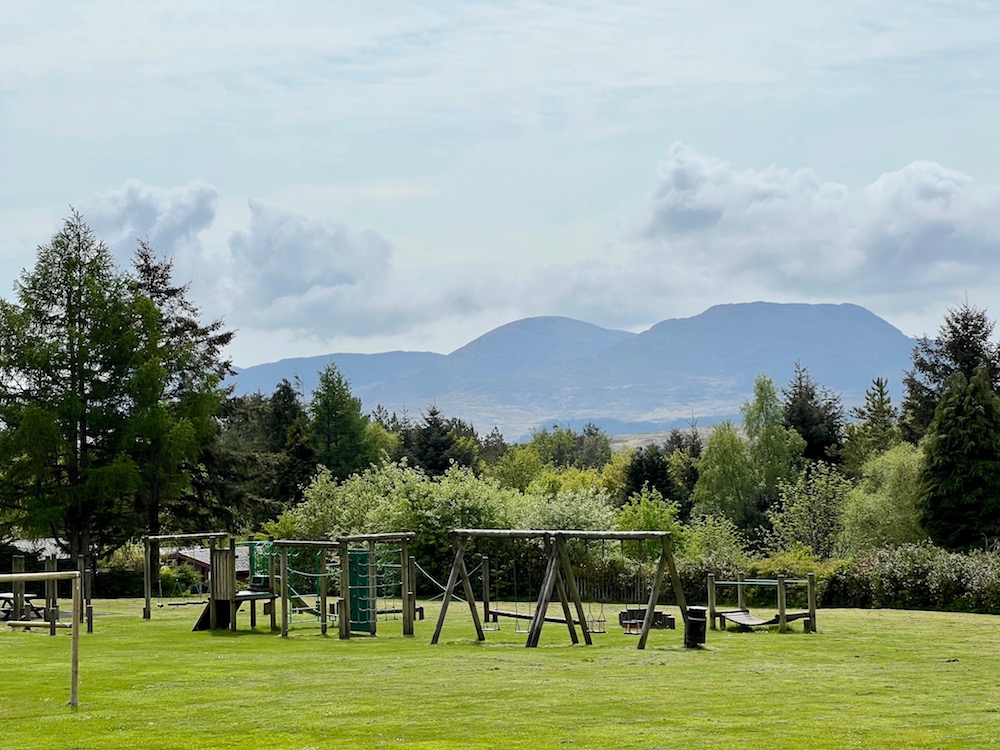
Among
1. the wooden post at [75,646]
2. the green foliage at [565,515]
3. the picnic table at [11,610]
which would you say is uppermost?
the green foliage at [565,515]

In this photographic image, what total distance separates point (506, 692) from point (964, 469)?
35777 millimetres

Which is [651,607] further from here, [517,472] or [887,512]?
[517,472]

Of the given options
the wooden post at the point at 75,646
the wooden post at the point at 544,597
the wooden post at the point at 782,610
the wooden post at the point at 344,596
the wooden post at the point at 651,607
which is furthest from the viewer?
the wooden post at the point at 782,610

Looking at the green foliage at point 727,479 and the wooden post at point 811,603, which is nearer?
the wooden post at point 811,603

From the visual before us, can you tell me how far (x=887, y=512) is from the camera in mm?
51938

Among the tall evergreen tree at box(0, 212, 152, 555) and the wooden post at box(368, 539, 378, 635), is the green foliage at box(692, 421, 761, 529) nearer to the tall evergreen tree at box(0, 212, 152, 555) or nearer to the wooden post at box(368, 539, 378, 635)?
the tall evergreen tree at box(0, 212, 152, 555)

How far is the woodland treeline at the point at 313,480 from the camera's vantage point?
46.9 m

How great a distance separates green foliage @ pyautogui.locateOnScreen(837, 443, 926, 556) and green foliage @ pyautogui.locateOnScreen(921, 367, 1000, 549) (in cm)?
121

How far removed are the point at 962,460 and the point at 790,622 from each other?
72.5 feet

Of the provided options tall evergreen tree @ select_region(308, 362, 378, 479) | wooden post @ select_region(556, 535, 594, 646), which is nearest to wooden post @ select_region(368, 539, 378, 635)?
wooden post @ select_region(556, 535, 594, 646)

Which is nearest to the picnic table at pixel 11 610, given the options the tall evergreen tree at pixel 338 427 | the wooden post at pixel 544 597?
the wooden post at pixel 544 597

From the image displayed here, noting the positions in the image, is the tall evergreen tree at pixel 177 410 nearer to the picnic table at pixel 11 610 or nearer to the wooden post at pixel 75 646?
the picnic table at pixel 11 610

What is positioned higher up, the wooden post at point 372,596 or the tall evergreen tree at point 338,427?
the tall evergreen tree at point 338,427

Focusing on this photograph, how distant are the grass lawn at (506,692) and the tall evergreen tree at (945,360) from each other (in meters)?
38.3
